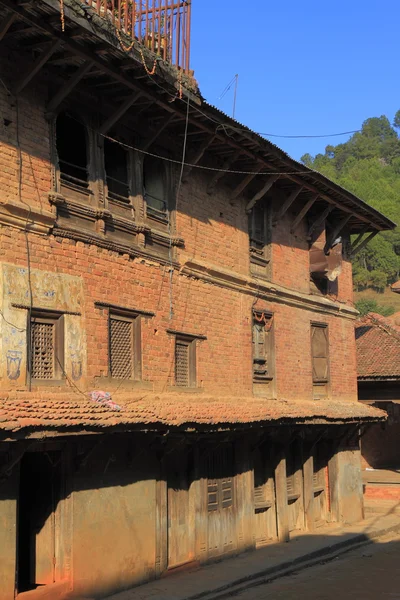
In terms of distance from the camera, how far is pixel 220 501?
15.5m

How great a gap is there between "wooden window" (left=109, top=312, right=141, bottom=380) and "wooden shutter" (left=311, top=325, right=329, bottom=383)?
7498mm

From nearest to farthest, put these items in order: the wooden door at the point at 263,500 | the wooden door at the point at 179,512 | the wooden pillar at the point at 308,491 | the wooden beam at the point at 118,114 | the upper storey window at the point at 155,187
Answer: the wooden beam at the point at 118,114, the wooden door at the point at 179,512, the upper storey window at the point at 155,187, the wooden door at the point at 263,500, the wooden pillar at the point at 308,491

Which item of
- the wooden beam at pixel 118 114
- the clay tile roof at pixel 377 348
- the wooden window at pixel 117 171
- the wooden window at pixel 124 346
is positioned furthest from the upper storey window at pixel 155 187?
the clay tile roof at pixel 377 348

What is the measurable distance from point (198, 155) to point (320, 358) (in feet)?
24.6

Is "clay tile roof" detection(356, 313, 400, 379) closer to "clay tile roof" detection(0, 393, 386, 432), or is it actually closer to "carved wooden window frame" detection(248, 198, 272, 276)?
"clay tile roof" detection(0, 393, 386, 432)

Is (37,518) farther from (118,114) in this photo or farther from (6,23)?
(6,23)

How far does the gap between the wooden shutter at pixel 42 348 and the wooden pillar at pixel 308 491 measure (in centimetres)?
891

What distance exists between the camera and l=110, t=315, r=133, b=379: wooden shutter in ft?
43.9

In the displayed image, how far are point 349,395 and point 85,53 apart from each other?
13.1 meters

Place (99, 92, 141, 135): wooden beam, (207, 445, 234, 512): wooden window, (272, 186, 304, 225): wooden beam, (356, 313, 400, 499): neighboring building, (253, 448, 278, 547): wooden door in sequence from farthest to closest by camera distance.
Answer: (356, 313, 400, 499): neighboring building < (272, 186, 304, 225): wooden beam < (253, 448, 278, 547): wooden door < (207, 445, 234, 512): wooden window < (99, 92, 141, 135): wooden beam

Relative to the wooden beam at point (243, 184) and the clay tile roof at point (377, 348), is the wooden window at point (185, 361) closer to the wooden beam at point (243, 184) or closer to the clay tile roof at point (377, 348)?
the wooden beam at point (243, 184)

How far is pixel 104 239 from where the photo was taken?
13203 millimetres

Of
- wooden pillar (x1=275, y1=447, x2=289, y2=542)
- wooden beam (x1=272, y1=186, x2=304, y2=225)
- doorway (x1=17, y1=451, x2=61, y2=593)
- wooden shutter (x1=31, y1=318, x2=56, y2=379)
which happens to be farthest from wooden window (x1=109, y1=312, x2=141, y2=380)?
wooden beam (x1=272, y1=186, x2=304, y2=225)

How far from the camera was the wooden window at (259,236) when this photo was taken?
18.1 metres
